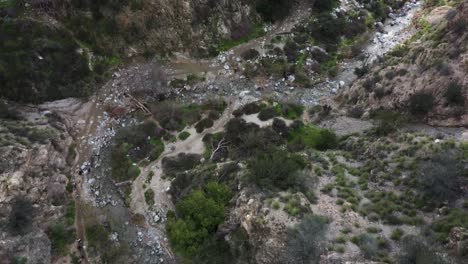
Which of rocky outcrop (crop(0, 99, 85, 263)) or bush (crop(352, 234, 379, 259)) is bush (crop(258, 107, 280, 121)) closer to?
rocky outcrop (crop(0, 99, 85, 263))

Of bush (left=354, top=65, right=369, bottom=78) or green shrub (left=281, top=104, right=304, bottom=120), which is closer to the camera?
green shrub (left=281, top=104, right=304, bottom=120)

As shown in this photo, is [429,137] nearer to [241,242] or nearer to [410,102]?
[410,102]

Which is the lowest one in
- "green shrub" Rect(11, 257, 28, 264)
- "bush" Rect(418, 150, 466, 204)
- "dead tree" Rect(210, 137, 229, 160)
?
"green shrub" Rect(11, 257, 28, 264)

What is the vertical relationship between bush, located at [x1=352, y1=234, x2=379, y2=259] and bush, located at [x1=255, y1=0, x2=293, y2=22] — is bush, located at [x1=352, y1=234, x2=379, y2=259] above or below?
below

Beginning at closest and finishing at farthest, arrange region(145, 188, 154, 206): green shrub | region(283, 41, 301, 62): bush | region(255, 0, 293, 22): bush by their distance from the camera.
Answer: region(145, 188, 154, 206): green shrub
region(283, 41, 301, 62): bush
region(255, 0, 293, 22): bush

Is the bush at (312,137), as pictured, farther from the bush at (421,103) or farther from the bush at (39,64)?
the bush at (39,64)

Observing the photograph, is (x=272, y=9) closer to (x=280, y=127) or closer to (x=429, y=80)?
(x=280, y=127)

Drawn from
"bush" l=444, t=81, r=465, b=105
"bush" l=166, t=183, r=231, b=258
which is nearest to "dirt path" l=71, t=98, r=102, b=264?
"bush" l=166, t=183, r=231, b=258

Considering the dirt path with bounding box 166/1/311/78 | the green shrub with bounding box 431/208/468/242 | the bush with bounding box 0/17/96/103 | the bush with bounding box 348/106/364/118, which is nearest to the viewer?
the green shrub with bounding box 431/208/468/242
